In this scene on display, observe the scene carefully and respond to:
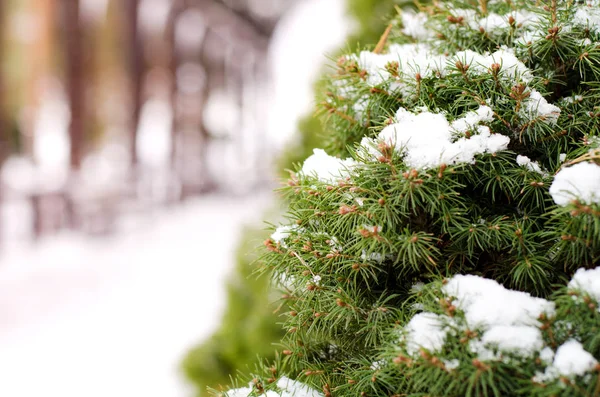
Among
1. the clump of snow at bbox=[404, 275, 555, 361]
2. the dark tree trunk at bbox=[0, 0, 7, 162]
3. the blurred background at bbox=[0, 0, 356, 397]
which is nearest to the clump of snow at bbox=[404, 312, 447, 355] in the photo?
the clump of snow at bbox=[404, 275, 555, 361]

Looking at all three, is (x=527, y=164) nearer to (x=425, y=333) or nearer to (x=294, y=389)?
(x=425, y=333)

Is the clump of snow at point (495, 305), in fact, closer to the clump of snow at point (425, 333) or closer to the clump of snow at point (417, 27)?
the clump of snow at point (425, 333)

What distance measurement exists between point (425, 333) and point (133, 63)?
7451 mm

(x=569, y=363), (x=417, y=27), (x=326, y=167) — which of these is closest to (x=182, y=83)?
(x=417, y=27)

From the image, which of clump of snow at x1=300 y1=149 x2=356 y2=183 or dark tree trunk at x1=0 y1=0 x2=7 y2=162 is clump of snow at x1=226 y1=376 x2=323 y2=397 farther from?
dark tree trunk at x1=0 y1=0 x2=7 y2=162

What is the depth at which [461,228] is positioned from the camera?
0.77 meters

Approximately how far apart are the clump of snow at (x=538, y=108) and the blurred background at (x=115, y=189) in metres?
0.58

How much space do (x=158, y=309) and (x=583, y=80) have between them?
4.28 m

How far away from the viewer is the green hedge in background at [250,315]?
7.41ft

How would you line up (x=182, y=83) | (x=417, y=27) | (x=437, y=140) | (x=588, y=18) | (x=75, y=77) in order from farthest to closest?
(x=182, y=83), (x=75, y=77), (x=417, y=27), (x=588, y=18), (x=437, y=140)

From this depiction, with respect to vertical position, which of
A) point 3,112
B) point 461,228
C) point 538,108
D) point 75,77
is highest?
point 75,77

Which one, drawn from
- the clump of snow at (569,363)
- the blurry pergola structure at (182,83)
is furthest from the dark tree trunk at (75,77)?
the clump of snow at (569,363)

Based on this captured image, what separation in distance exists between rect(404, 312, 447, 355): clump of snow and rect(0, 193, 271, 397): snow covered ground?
2.40 m

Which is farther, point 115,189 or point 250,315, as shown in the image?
point 115,189
